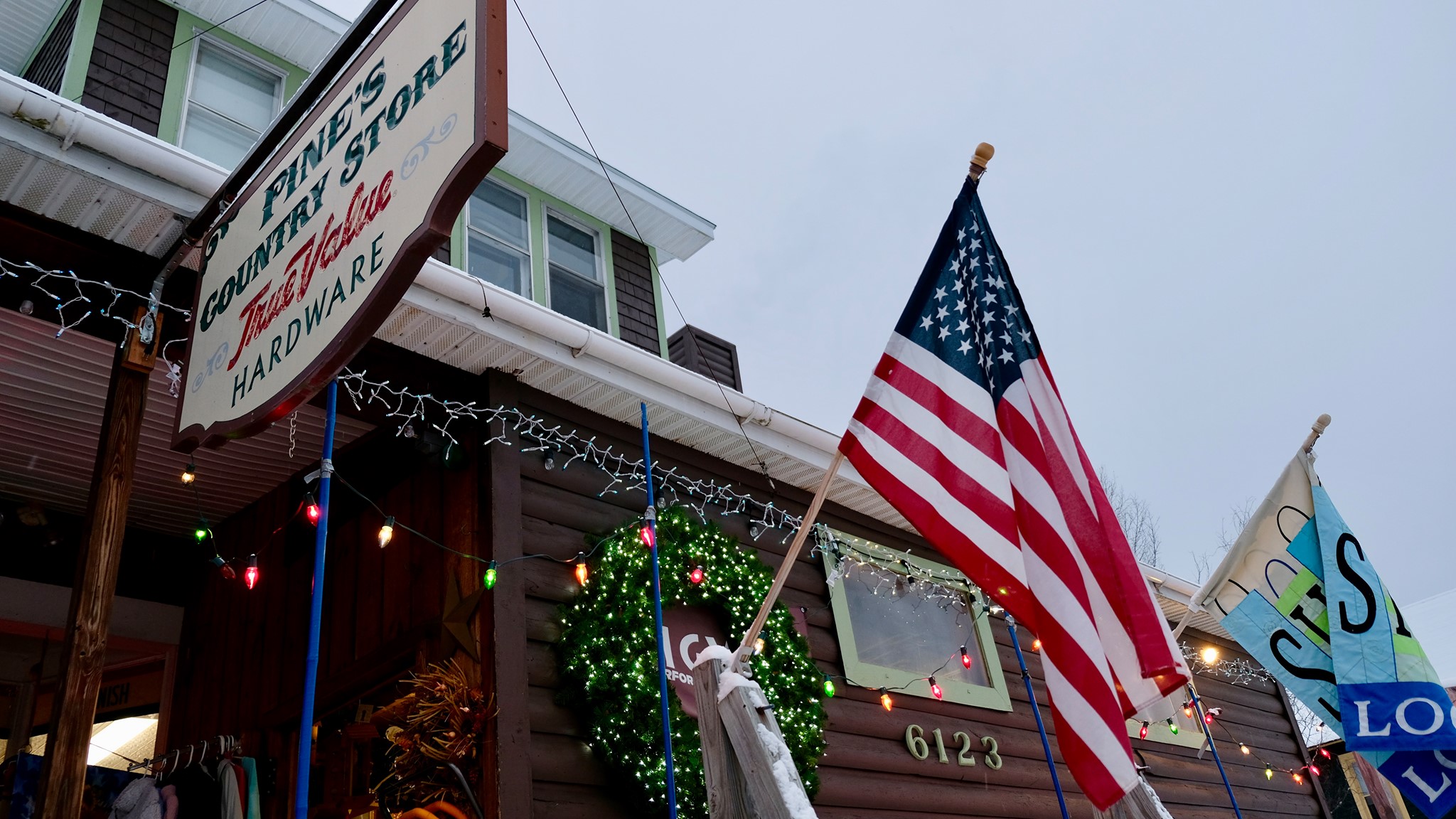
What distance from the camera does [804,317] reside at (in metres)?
81.6

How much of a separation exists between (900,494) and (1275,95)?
98.0 meters

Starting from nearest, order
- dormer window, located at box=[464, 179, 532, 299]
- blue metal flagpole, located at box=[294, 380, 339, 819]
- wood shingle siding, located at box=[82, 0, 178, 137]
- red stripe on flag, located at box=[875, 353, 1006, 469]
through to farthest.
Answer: blue metal flagpole, located at box=[294, 380, 339, 819] < red stripe on flag, located at box=[875, 353, 1006, 469] < wood shingle siding, located at box=[82, 0, 178, 137] < dormer window, located at box=[464, 179, 532, 299]

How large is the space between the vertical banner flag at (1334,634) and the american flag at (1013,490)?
7.27ft

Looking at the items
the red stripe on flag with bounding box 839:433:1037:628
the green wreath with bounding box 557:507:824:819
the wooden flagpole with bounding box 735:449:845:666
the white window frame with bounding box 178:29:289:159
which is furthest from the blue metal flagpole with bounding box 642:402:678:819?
the white window frame with bounding box 178:29:289:159

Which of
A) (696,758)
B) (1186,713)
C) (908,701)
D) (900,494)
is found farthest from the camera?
(1186,713)

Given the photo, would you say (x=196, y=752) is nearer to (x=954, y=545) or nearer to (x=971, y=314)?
(x=954, y=545)

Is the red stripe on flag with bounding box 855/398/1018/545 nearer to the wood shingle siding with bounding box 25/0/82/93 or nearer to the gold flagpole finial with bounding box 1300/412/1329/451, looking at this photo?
the gold flagpole finial with bounding box 1300/412/1329/451

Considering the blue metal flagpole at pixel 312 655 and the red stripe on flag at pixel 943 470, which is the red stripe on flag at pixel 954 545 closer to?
the red stripe on flag at pixel 943 470

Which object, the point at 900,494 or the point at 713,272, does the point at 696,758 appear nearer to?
the point at 900,494

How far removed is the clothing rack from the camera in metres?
5.46

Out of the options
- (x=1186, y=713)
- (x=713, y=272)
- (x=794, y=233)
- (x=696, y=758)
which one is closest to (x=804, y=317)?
(x=713, y=272)

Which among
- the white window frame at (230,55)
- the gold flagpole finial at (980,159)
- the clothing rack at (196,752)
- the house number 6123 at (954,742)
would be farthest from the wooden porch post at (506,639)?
the house number 6123 at (954,742)

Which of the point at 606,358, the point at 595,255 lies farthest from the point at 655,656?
the point at 595,255

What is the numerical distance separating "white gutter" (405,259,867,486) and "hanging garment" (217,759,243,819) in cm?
268
